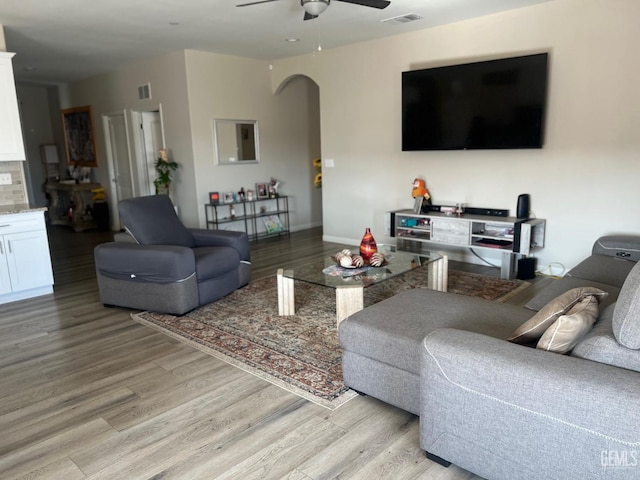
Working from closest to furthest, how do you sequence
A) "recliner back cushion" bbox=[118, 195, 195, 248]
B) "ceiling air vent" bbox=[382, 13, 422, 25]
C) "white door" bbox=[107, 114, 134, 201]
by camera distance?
"recliner back cushion" bbox=[118, 195, 195, 248] → "ceiling air vent" bbox=[382, 13, 422, 25] → "white door" bbox=[107, 114, 134, 201]

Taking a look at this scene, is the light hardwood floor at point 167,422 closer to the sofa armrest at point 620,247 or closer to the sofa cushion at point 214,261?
the sofa cushion at point 214,261

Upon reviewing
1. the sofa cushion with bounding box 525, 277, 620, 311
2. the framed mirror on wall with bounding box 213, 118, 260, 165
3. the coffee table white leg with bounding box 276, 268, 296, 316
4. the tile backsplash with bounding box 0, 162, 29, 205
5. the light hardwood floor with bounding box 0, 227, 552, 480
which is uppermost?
the framed mirror on wall with bounding box 213, 118, 260, 165

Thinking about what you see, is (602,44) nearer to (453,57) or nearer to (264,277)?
(453,57)

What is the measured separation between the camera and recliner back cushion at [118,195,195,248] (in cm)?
400

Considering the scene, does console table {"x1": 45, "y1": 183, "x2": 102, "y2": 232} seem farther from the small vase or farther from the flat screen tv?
the small vase

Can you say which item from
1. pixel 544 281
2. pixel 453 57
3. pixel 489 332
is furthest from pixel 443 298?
pixel 453 57

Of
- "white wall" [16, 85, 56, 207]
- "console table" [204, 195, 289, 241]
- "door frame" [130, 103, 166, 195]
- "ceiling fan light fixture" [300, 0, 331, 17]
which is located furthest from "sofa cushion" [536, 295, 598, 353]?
"white wall" [16, 85, 56, 207]

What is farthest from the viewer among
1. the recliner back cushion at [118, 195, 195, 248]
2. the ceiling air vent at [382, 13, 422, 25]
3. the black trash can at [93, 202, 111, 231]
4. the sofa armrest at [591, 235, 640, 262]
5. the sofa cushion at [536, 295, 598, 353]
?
the black trash can at [93, 202, 111, 231]

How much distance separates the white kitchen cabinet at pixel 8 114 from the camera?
4.38 meters

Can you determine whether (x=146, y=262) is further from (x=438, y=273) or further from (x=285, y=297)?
(x=438, y=273)

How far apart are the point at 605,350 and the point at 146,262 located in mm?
3156

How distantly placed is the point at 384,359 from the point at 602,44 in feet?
12.1

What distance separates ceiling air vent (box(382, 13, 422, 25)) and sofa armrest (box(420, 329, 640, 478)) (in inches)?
151

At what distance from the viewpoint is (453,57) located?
16.5 ft
